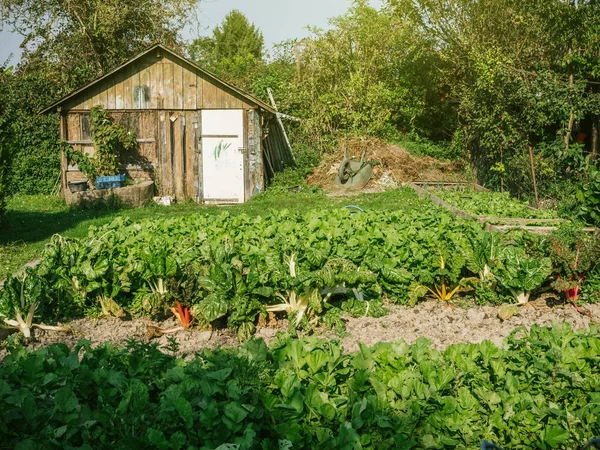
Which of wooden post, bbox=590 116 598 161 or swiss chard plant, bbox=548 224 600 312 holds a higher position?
wooden post, bbox=590 116 598 161

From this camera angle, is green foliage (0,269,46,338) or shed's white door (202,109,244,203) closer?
green foliage (0,269,46,338)

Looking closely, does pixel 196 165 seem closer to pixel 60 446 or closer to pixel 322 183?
pixel 322 183

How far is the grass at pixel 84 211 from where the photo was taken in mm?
11459

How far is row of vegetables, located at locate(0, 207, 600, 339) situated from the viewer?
243 inches

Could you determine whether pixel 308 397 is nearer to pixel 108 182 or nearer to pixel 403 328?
pixel 403 328

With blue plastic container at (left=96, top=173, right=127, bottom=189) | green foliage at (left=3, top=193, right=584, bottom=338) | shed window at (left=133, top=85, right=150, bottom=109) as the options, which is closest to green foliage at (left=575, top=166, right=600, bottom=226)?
green foliage at (left=3, top=193, right=584, bottom=338)

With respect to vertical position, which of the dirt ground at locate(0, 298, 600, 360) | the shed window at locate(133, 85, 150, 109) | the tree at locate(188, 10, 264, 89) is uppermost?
the tree at locate(188, 10, 264, 89)

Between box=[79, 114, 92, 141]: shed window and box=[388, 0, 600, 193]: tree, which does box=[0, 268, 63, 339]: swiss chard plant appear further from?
box=[79, 114, 92, 141]: shed window

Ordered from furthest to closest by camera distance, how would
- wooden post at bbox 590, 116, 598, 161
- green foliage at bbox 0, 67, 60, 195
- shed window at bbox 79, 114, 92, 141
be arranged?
green foliage at bbox 0, 67, 60, 195, shed window at bbox 79, 114, 92, 141, wooden post at bbox 590, 116, 598, 161

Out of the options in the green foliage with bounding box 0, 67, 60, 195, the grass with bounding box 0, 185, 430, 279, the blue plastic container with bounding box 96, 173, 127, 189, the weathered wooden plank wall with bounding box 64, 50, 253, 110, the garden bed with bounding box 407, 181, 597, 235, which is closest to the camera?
the garden bed with bounding box 407, 181, 597, 235

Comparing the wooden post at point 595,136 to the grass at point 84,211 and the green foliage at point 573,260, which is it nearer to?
the grass at point 84,211

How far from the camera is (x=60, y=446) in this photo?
10.1ft

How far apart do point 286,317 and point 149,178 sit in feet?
42.0

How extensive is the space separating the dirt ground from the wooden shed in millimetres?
12112
